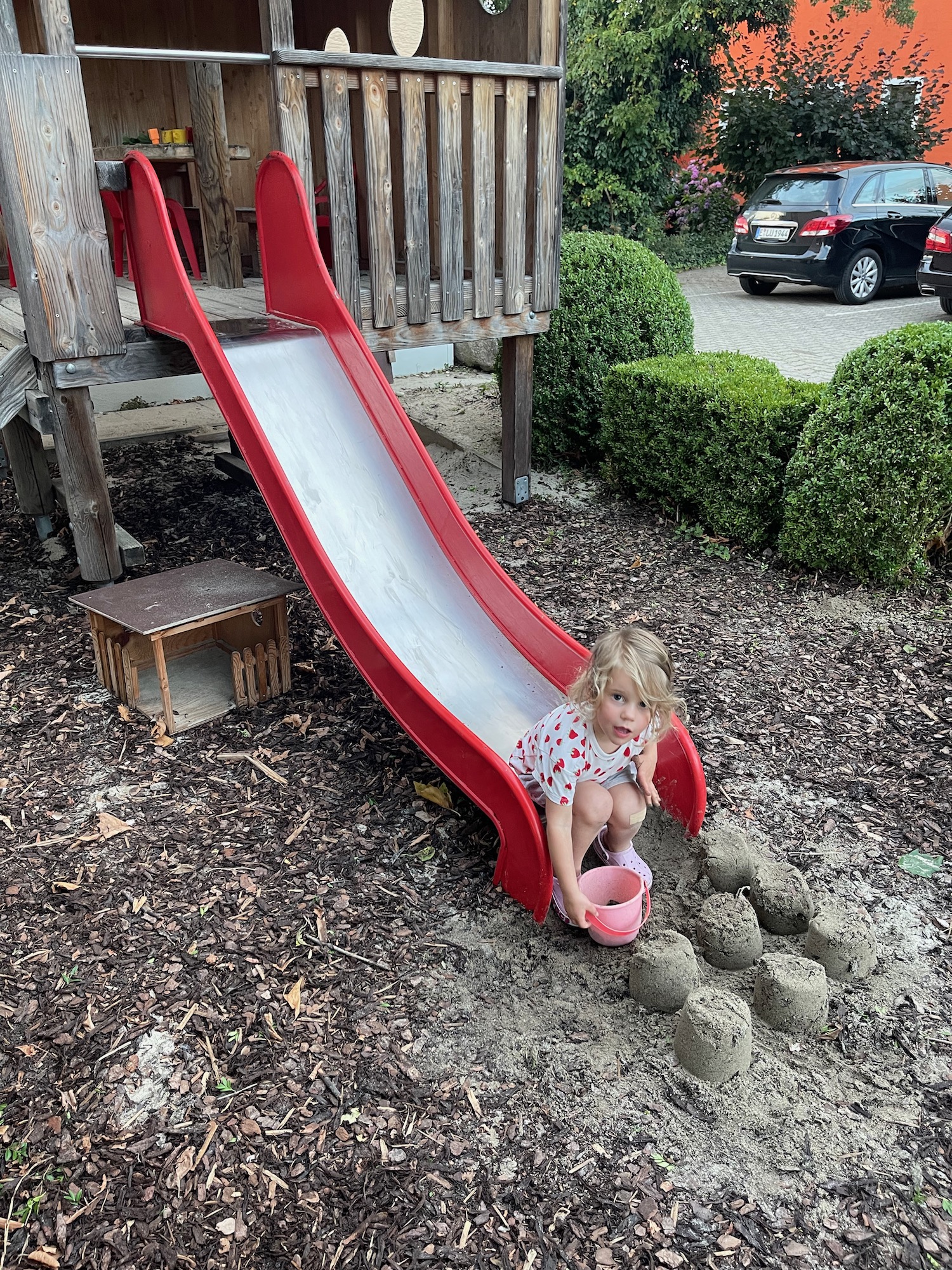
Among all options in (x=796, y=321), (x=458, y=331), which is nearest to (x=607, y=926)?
(x=458, y=331)

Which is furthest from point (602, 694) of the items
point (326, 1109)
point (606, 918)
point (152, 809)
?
point (152, 809)

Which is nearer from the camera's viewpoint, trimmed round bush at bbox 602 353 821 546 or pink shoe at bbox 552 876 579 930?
pink shoe at bbox 552 876 579 930

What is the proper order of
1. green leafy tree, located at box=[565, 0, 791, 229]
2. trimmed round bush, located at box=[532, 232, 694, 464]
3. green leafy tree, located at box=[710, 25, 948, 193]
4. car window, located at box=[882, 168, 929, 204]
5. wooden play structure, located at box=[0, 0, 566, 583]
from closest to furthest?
wooden play structure, located at box=[0, 0, 566, 583] < trimmed round bush, located at box=[532, 232, 694, 464] < car window, located at box=[882, 168, 929, 204] < green leafy tree, located at box=[565, 0, 791, 229] < green leafy tree, located at box=[710, 25, 948, 193]

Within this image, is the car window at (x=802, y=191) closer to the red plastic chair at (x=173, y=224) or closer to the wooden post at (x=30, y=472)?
the red plastic chair at (x=173, y=224)

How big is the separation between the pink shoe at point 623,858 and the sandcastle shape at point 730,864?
0.21 meters

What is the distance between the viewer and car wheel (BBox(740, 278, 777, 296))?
15.2 m

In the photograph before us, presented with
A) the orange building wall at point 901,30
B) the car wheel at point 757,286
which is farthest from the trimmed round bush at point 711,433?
the orange building wall at point 901,30

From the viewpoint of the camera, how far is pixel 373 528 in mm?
4258

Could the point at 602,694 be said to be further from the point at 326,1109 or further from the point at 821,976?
the point at 326,1109

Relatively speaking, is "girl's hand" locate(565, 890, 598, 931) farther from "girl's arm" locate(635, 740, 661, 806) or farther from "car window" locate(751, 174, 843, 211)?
"car window" locate(751, 174, 843, 211)

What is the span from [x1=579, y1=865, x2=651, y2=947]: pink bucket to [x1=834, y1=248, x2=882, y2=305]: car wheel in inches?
516

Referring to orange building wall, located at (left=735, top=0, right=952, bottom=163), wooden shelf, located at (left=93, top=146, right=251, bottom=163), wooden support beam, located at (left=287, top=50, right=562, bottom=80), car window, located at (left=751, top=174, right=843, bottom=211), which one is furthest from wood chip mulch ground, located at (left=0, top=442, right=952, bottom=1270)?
orange building wall, located at (left=735, top=0, right=952, bottom=163)

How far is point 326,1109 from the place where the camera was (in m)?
2.47

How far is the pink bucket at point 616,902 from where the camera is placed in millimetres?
2877
